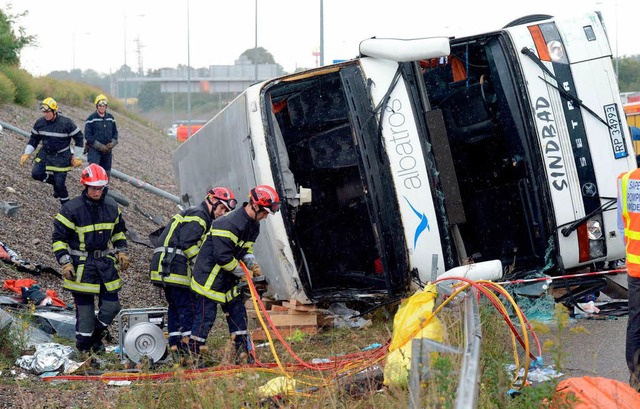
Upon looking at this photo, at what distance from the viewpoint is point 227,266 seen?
6770 millimetres

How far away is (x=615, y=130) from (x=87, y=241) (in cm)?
452

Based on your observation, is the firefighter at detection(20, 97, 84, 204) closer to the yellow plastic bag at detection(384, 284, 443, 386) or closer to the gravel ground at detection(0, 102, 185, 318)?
the gravel ground at detection(0, 102, 185, 318)

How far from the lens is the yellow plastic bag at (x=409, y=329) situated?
5.26 metres

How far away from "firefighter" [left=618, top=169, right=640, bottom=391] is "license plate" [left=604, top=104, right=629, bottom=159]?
2.51 metres

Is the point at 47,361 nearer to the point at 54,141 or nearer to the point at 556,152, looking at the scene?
the point at 556,152

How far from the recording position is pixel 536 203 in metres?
7.66

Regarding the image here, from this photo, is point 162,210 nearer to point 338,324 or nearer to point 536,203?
point 338,324

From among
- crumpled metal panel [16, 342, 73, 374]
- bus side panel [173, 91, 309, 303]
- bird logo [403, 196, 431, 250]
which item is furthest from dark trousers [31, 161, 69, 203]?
bird logo [403, 196, 431, 250]

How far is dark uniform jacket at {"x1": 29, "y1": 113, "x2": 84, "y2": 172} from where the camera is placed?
12.1 metres

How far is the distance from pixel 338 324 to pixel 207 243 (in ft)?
5.73

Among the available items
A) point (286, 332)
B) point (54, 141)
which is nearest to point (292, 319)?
point (286, 332)

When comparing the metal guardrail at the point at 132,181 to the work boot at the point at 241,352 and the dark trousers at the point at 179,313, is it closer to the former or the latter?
the dark trousers at the point at 179,313

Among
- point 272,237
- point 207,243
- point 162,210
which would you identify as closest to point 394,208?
point 272,237

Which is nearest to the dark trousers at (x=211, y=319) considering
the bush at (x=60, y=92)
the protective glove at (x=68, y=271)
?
the protective glove at (x=68, y=271)
